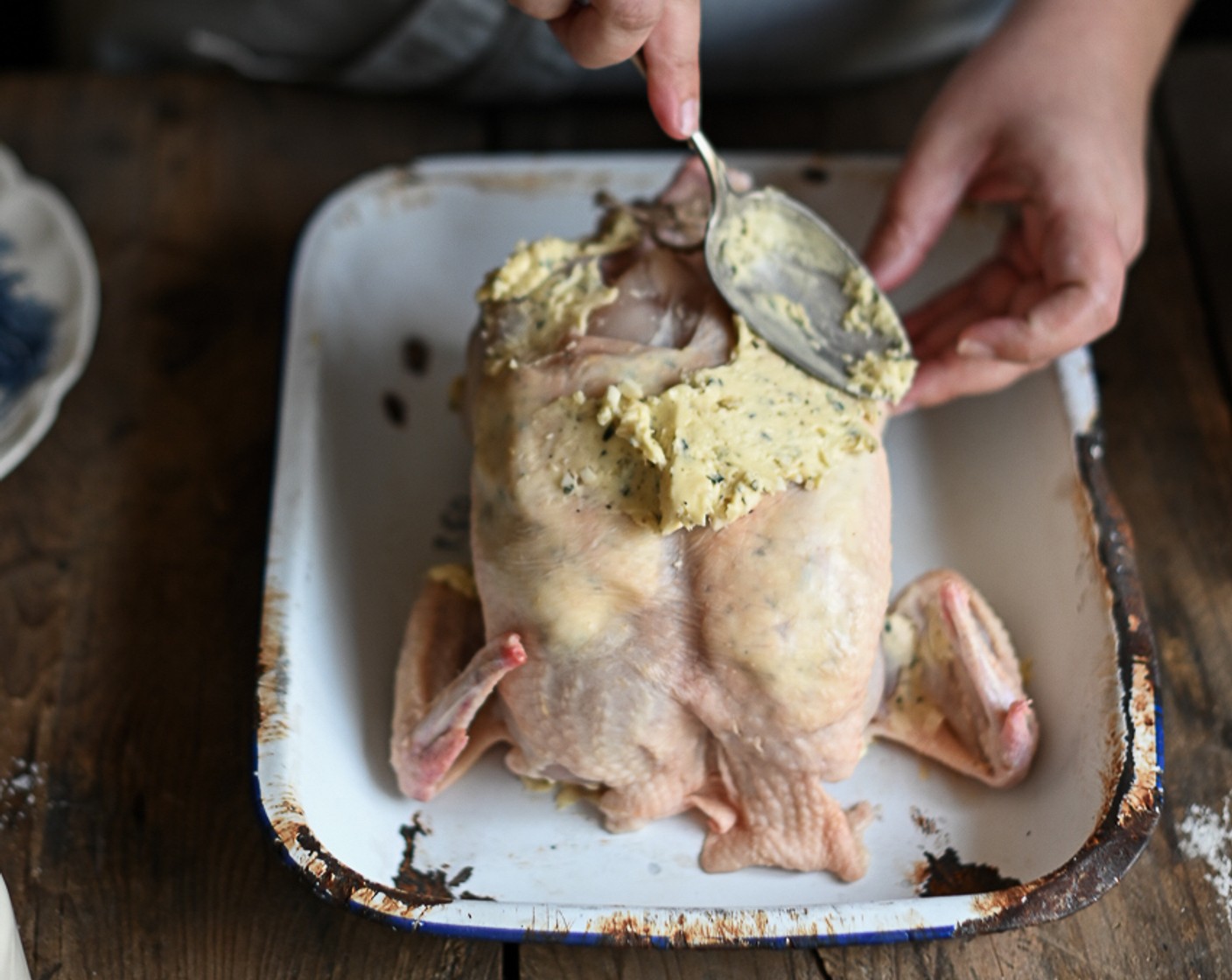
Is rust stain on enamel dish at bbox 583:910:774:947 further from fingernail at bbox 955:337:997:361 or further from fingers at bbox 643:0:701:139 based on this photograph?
fingers at bbox 643:0:701:139

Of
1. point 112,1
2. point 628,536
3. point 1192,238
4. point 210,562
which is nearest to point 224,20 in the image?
point 112,1

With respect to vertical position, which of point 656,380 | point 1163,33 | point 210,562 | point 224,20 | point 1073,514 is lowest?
point 210,562

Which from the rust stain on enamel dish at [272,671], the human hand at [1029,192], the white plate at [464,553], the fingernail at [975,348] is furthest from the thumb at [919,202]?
the rust stain on enamel dish at [272,671]

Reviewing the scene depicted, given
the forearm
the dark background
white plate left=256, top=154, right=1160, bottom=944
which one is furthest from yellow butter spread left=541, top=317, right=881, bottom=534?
the dark background

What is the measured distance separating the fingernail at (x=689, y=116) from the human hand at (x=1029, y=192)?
0.37 m

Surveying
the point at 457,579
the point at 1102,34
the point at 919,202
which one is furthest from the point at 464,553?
the point at 1102,34

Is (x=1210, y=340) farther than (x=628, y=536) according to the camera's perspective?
Yes

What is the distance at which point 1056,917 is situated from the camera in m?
1.00

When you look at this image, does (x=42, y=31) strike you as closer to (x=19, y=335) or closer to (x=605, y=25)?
(x=19, y=335)

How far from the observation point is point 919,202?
144 cm

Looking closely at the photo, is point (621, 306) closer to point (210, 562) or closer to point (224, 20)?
point (210, 562)

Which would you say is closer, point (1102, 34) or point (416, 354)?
point (1102, 34)

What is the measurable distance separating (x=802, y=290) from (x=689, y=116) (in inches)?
8.9

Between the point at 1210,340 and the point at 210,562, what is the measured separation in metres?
1.32
